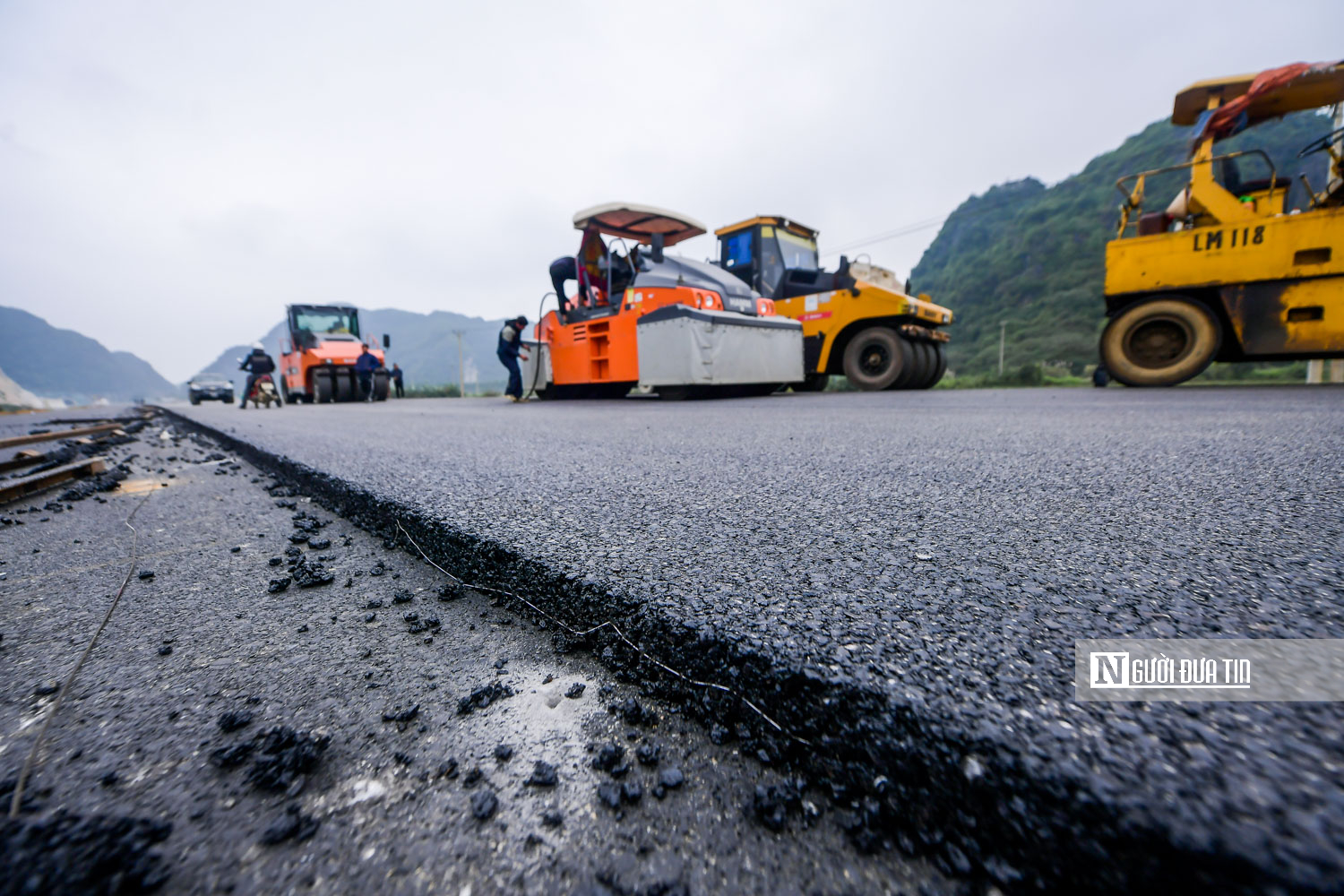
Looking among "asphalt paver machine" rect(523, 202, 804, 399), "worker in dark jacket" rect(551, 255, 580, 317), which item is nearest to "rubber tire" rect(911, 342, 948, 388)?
"asphalt paver machine" rect(523, 202, 804, 399)

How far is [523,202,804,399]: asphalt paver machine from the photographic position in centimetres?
581

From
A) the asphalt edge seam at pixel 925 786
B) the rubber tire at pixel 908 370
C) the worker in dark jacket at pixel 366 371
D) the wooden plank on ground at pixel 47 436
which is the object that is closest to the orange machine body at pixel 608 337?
the rubber tire at pixel 908 370

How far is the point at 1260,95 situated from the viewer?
4.75 meters

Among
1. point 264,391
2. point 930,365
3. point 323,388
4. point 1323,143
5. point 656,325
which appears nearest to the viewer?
point 1323,143

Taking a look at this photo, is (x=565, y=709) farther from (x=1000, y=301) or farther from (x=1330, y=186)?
(x=1000, y=301)

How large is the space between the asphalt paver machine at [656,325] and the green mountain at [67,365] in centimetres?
13505

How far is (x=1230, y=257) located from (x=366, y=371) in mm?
13253

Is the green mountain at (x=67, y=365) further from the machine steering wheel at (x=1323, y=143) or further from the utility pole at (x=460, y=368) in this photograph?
the machine steering wheel at (x=1323, y=143)

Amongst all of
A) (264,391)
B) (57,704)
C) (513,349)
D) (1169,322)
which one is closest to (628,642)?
(57,704)

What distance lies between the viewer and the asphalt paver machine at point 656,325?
229 inches

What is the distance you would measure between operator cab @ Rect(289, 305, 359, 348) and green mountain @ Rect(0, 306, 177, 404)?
125978mm

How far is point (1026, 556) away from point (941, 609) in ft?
0.87

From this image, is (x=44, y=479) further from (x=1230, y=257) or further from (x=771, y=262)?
(x=1230, y=257)

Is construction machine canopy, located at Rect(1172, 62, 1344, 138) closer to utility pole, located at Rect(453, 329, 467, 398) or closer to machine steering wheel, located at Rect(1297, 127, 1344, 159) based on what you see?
machine steering wheel, located at Rect(1297, 127, 1344, 159)
